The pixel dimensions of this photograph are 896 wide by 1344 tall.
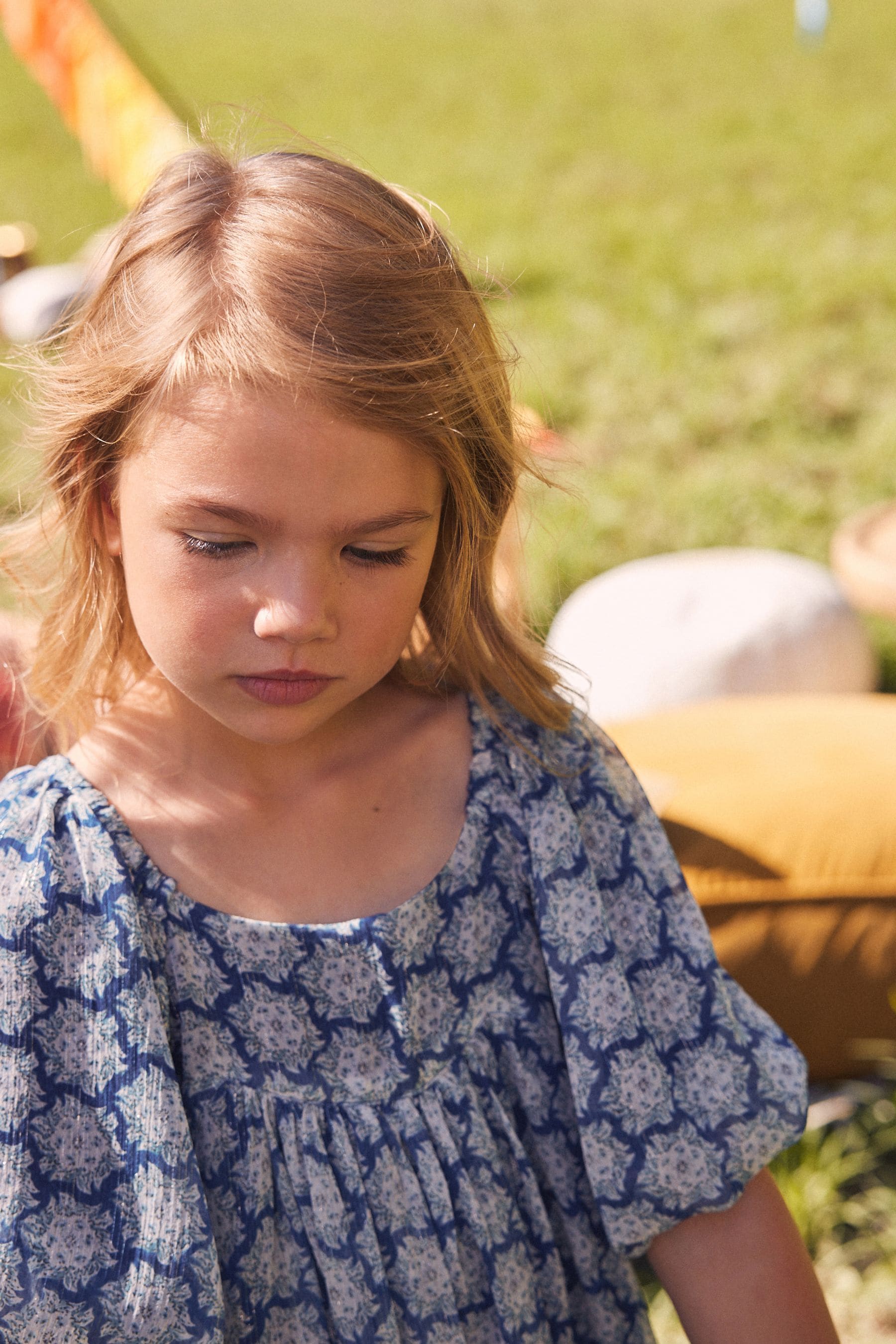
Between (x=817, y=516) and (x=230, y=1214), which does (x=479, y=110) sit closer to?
(x=817, y=516)

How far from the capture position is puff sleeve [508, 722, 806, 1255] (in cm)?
142

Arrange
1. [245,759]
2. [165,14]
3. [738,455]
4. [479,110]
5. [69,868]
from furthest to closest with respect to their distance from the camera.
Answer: [165,14], [479,110], [738,455], [245,759], [69,868]

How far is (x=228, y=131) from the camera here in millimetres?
1541

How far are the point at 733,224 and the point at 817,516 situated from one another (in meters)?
3.22

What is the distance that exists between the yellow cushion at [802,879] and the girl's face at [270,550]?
3.60ft

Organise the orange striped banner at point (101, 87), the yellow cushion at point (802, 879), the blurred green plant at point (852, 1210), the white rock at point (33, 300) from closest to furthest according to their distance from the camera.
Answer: the blurred green plant at point (852, 1210), the yellow cushion at point (802, 879), the orange striped banner at point (101, 87), the white rock at point (33, 300)

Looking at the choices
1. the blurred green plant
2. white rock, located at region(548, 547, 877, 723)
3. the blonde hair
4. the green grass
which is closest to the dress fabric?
the blonde hair

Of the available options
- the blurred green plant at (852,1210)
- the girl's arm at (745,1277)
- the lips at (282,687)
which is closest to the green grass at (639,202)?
the lips at (282,687)

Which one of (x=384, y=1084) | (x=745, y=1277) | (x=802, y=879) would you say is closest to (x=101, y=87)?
(x=802, y=879)

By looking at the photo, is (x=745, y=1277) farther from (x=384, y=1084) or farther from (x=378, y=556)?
(x=378, y=556)

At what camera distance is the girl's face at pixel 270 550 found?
1209 mm

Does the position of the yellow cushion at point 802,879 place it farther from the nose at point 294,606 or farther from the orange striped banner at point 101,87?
the orange striped banner at point 101,87

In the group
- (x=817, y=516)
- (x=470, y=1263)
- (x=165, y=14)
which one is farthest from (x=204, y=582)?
(x=165, y=14)

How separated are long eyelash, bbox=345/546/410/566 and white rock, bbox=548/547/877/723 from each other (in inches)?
73.5
